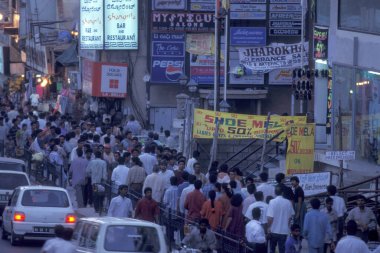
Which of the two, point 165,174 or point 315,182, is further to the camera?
A: point 165,174

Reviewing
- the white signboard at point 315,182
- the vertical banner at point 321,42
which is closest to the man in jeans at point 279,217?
the white signboard at point 315,182

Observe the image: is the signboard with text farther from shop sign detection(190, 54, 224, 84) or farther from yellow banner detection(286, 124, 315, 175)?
yellow banner detection(286, 124, 315, 175)

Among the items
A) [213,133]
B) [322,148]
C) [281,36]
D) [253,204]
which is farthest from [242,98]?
[253,204]

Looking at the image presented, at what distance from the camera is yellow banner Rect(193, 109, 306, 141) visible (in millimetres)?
27094

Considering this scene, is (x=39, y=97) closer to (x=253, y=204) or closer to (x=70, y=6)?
(x=70, y=6)

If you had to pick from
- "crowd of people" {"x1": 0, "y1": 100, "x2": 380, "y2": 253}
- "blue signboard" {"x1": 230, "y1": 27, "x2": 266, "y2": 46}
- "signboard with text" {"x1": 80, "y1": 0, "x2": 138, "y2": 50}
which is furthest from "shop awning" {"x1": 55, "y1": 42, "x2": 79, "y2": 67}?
"crowd of people" {"x1": 0, "y1": 100, "x2": 380, "y2": 253}

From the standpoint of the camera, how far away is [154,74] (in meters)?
47.6

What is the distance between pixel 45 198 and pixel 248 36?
2734 centimetres

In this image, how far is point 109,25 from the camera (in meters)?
50.5

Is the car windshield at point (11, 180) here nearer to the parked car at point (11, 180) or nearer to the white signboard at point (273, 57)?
the parked car at point (11, 180)

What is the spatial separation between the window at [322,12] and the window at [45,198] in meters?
9.04

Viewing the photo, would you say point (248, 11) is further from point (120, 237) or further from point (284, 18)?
point (120, 237)

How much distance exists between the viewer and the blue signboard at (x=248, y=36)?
157 feet

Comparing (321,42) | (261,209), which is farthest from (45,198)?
(321,42)
